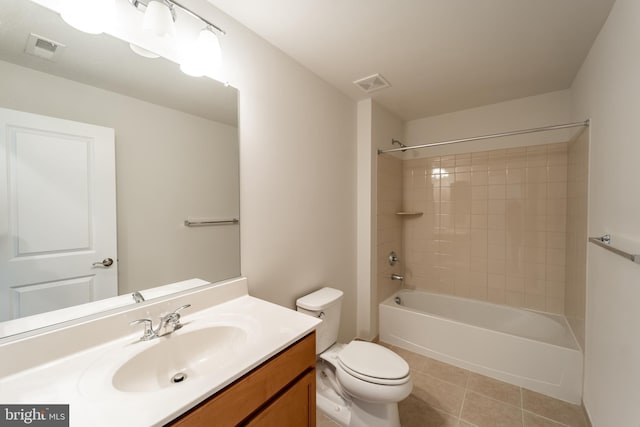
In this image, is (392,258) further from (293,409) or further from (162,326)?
(162,326)

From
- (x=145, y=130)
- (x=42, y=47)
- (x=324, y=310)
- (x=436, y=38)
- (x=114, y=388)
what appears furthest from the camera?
(x=324, y=310)

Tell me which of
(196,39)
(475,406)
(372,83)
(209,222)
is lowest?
(475,406)

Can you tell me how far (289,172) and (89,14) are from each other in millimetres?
1070

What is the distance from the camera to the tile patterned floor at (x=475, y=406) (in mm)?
1516

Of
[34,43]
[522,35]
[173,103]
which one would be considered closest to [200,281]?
[173,103]

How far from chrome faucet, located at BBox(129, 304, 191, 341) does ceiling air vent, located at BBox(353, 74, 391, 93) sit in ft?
6.39

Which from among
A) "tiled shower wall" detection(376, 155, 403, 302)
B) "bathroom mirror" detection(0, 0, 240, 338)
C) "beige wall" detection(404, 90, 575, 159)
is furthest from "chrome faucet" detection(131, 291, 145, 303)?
"beige wall" detection(404, 90, 575, 159)

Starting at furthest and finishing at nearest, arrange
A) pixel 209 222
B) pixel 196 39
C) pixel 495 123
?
pixel 495 123
pixel 209 222
pixel 196 39

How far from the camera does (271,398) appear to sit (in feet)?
2.87

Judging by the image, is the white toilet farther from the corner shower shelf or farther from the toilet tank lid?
the corner shower shelf

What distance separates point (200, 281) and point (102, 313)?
0.38 m

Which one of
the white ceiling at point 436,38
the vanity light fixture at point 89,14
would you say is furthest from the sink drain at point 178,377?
the white ceiling at point 436,38

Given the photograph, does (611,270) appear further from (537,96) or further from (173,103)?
(173,103)

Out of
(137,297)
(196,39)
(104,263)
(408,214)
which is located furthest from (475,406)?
(196,39)
